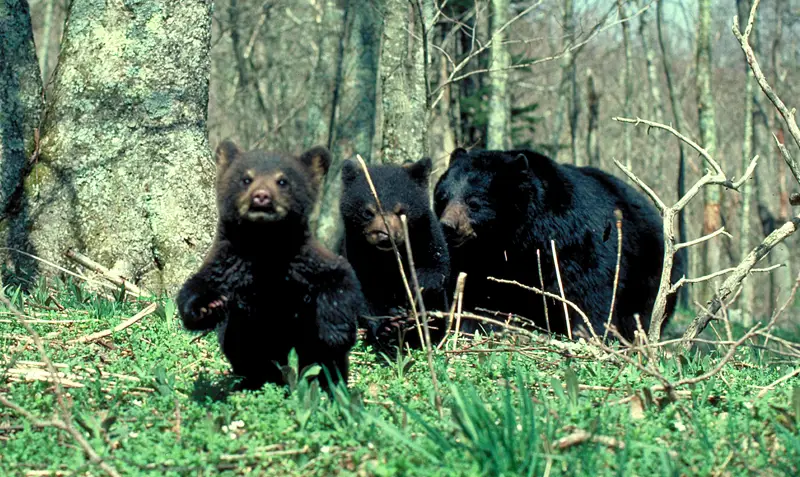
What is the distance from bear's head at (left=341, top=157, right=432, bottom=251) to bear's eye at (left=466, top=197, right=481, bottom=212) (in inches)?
63.6

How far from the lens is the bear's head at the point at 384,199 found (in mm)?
5777

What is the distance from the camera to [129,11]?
7.04 meters

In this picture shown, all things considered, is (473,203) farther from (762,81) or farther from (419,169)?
(762,81)

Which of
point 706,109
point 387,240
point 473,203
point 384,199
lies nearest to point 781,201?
point 706,109

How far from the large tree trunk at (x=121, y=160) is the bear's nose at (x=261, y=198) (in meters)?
3.24

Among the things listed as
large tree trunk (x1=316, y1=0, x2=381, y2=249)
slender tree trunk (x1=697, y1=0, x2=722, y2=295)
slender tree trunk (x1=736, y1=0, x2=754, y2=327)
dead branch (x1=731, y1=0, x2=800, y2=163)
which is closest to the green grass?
dead branch (x1=731, y1=0, x2=800, y2=163)

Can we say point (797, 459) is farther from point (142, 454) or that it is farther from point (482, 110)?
point (482, 110)

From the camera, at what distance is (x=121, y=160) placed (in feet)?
22.8

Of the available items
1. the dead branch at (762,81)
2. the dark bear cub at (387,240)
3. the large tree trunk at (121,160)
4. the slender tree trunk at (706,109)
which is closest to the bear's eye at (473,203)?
the dark bear cub at (387,240)

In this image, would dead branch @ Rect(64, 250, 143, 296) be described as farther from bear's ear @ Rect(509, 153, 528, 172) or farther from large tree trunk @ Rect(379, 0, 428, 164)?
bear's ear @ Rect(509, 153, 528, 172)

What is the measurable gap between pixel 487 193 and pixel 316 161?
369 cm

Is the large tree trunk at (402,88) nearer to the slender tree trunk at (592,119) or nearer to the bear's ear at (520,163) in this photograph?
the bear's ear at (520,163)

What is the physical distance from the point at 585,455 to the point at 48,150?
17.8 feet

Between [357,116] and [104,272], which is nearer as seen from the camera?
[104,272]
